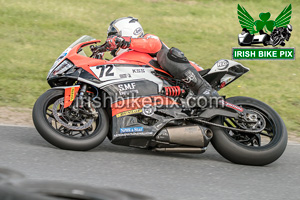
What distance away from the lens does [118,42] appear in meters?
5.35

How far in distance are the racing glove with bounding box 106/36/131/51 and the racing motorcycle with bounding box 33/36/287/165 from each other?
0.45 ft

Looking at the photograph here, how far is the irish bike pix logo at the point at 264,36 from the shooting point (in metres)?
12.3

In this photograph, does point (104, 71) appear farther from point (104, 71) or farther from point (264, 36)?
point (264, 36)

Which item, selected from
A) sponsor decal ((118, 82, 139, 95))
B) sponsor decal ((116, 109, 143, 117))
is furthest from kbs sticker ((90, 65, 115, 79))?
sponsor decal ((116, 109, 143, 117))

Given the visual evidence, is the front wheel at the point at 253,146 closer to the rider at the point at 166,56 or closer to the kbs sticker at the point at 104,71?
the rider at the point at 166,56

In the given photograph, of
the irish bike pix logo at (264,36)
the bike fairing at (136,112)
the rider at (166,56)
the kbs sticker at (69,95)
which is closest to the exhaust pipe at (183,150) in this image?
the bike fairing at (136,112)

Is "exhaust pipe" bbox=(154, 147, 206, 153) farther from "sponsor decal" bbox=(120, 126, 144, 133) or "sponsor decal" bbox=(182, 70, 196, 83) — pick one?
"sponsor decal" bbox=(182, 70, 196, 83)

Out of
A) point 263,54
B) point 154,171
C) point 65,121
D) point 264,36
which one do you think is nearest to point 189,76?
point 154,171

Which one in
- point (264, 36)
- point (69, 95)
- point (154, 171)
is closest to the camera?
point (154, 171)

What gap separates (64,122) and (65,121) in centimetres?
4

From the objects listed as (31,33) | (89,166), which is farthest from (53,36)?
(89,166)

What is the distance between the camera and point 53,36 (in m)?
12.1

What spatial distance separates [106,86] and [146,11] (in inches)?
399

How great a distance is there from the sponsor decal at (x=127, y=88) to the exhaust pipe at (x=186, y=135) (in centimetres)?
54
